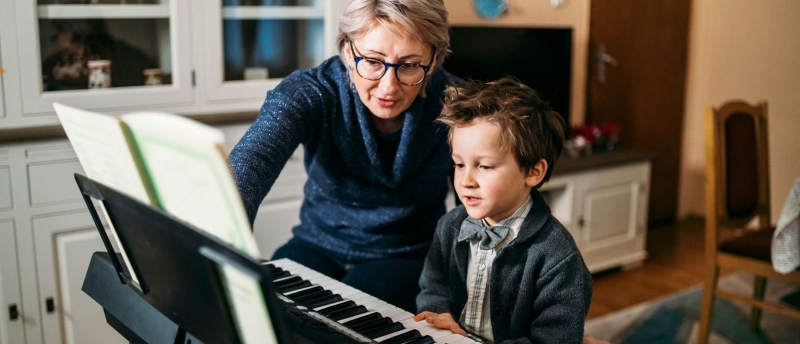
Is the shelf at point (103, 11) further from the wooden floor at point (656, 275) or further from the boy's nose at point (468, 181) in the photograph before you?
the wooden floor at point (656, 275)

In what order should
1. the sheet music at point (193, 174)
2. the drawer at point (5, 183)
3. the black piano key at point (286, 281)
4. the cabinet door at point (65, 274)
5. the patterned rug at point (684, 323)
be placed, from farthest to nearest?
the patterned rug at point (684, 323)
the cabinet door at point (65, 274)
the drawer at point (5, 183)
the black piano key at point (286, 281)
the sheet music at point (193, 174)

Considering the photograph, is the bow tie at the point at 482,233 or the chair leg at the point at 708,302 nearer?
the bow tie at the point at 482,233

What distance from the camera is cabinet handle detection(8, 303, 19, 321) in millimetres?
2090

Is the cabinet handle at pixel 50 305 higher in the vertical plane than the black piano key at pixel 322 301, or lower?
lower

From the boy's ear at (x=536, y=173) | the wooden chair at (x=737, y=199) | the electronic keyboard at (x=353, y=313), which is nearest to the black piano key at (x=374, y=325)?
the electronic keyboard at (x=353, y=313)

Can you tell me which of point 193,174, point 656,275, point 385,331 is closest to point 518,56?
point 656,275

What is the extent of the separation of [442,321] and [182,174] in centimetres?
54

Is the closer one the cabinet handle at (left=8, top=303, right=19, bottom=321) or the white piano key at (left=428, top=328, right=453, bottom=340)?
the white piano key at (left=428, top=328, right=453, bottom=340)

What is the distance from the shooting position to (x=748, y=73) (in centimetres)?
428

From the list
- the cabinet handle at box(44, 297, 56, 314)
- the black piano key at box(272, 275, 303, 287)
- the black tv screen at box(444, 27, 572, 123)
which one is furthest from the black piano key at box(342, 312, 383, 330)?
the black tv screen at box(444, 27, 572, 123)

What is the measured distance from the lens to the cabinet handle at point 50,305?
2.15 metres

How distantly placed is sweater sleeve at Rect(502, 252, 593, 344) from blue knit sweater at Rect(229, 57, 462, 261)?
0.53 meters

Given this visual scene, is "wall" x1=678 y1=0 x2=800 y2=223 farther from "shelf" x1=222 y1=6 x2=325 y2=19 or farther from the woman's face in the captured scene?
the woman's face

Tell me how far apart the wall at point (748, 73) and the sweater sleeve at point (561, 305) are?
3527 mm
